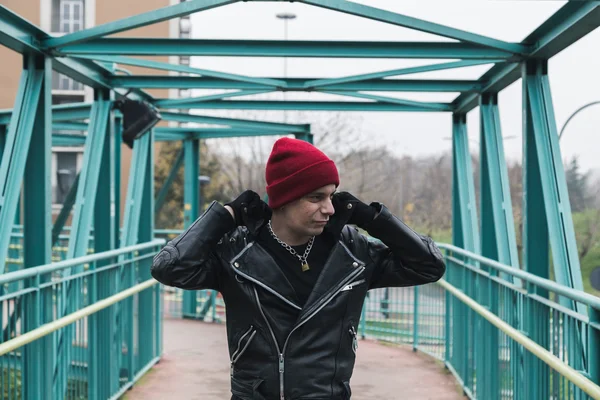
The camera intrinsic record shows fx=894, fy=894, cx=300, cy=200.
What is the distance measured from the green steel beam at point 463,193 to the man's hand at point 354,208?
5761mm

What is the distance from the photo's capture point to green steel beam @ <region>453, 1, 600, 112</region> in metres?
4.88

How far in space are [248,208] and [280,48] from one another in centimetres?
376

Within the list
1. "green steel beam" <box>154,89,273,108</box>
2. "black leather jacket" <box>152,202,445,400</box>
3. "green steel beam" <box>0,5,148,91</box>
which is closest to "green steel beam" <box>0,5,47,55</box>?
"green steel beam" <box>0,5,148,91</box>

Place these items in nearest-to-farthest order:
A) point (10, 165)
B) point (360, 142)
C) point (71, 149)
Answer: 1. point (10, 165)
2. point (71, 149)
3. point (360, 142)

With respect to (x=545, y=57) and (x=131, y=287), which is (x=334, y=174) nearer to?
(x=545, y=57)

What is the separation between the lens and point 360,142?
129 feet

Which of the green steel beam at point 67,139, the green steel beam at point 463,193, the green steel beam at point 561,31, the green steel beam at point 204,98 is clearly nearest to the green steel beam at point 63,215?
the green steel beam at point 204,98

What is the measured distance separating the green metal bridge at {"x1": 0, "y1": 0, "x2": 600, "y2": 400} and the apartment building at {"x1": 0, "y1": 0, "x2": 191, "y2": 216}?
77.7 feet

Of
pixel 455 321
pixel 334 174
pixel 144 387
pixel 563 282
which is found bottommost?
pixel 144 387

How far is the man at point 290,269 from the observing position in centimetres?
289

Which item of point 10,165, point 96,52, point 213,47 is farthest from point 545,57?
A: point 10,165

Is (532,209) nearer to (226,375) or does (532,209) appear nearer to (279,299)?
(279,299)

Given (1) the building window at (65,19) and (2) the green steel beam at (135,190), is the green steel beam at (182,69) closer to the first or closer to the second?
(2) the green steel beam at (135,190)

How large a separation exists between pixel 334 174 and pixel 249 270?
0.42 m
